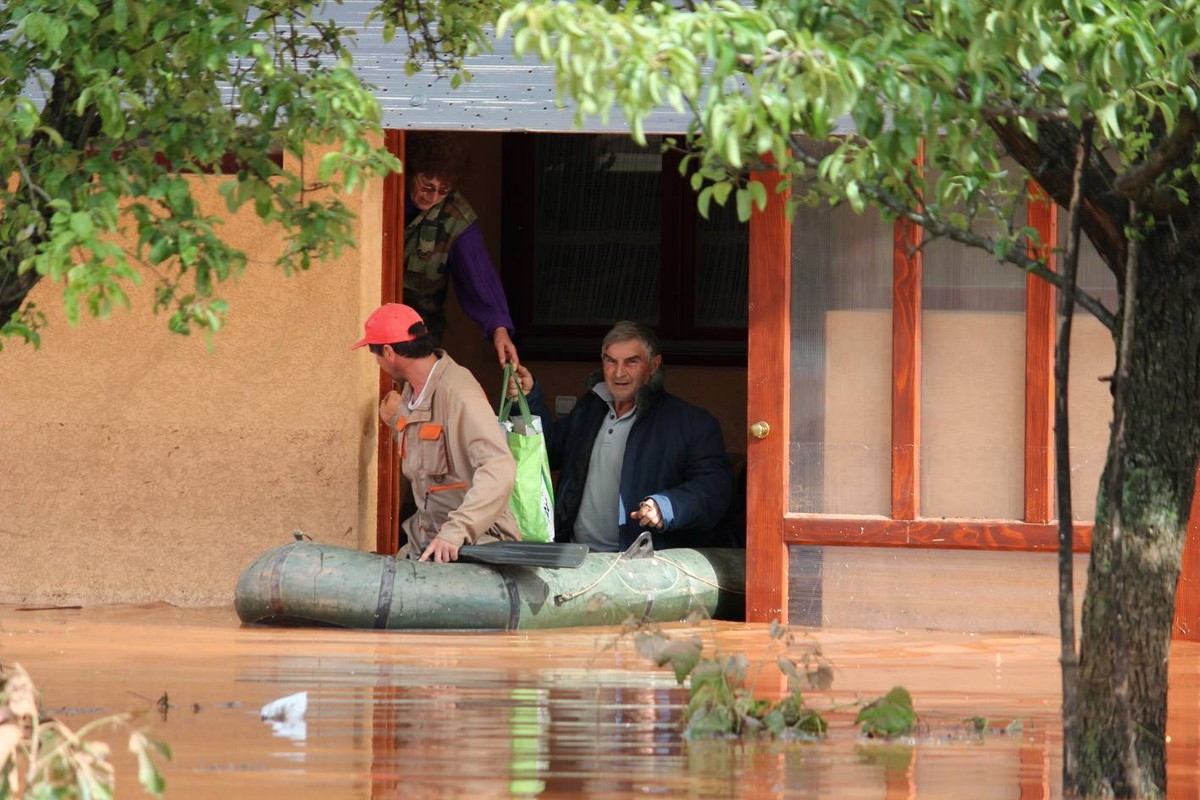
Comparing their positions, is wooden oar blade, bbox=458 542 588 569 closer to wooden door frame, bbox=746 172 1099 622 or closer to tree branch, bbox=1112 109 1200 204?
wooden door frame, bbox=746 172 1099 622

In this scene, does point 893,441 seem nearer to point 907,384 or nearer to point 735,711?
point 907,384

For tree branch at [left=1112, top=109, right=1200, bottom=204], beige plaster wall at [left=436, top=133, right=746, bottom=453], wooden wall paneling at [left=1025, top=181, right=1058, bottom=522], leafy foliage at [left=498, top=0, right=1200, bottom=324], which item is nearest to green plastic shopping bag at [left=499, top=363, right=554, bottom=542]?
wooden wall paneling at [left=1025, top=181, right=1058, bottom=522]

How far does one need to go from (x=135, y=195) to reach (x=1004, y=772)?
2628 millimetres

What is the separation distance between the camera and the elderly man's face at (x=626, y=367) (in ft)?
32.0

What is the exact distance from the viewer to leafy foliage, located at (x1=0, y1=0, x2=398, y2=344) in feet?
16.1

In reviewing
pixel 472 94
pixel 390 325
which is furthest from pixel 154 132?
pixel 472 94

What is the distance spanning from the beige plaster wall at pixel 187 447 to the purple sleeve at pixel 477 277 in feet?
2.83

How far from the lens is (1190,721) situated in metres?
6.41

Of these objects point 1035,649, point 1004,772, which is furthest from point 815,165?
point 1035,649

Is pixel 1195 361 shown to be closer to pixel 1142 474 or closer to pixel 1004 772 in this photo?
pixel 1142 474

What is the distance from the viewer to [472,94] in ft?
30.0

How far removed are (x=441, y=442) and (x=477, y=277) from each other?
5.58 ft

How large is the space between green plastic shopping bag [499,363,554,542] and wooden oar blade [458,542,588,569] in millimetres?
532

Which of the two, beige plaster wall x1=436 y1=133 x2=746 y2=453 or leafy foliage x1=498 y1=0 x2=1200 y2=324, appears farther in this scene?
beige plaster wall x1=436 y1=133 x2=746 y2=453
